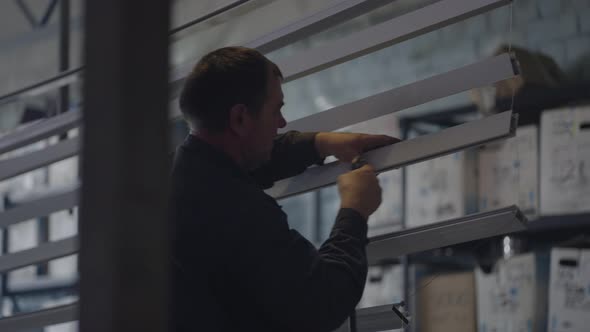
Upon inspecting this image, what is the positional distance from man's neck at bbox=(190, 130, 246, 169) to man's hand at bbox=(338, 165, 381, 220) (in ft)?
0.55

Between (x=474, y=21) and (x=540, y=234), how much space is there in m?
1.28

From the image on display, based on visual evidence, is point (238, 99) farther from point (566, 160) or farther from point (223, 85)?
point (566, 160)

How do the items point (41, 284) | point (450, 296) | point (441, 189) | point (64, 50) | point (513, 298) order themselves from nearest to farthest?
point (64, 50) → point (450, 296) → point (513, 298) → point (441, 189) → point (41, 284)

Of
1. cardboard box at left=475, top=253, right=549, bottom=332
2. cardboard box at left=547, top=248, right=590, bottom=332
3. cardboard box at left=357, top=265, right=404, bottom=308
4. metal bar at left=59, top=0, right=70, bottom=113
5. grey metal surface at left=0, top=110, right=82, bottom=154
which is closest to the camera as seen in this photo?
grey metal surface at left=0, top=110, right=82, bottom=154

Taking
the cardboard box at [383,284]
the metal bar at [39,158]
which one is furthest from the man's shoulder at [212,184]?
the cardboard box at [383,284]

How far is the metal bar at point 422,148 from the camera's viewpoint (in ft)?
3.58

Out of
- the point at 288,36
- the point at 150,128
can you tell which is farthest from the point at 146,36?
the point at 288,36

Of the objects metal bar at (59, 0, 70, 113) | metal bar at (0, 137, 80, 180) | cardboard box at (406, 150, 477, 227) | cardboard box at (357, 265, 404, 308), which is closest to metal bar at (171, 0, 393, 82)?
metal bar at (0, 137, 80, 180)

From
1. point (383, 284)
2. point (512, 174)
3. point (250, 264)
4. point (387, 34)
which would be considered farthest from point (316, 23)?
point (383, 284)

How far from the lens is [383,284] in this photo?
3791mm

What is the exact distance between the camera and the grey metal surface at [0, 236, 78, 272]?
4.80 feet

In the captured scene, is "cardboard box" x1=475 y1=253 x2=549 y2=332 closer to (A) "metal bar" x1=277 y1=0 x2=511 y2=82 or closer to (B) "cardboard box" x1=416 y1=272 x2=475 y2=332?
(B) "cardboard box" x1=416 y1=272 x2=475 y2=332

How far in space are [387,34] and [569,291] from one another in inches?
73.1

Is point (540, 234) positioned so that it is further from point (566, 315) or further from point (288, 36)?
point (288, 36)
